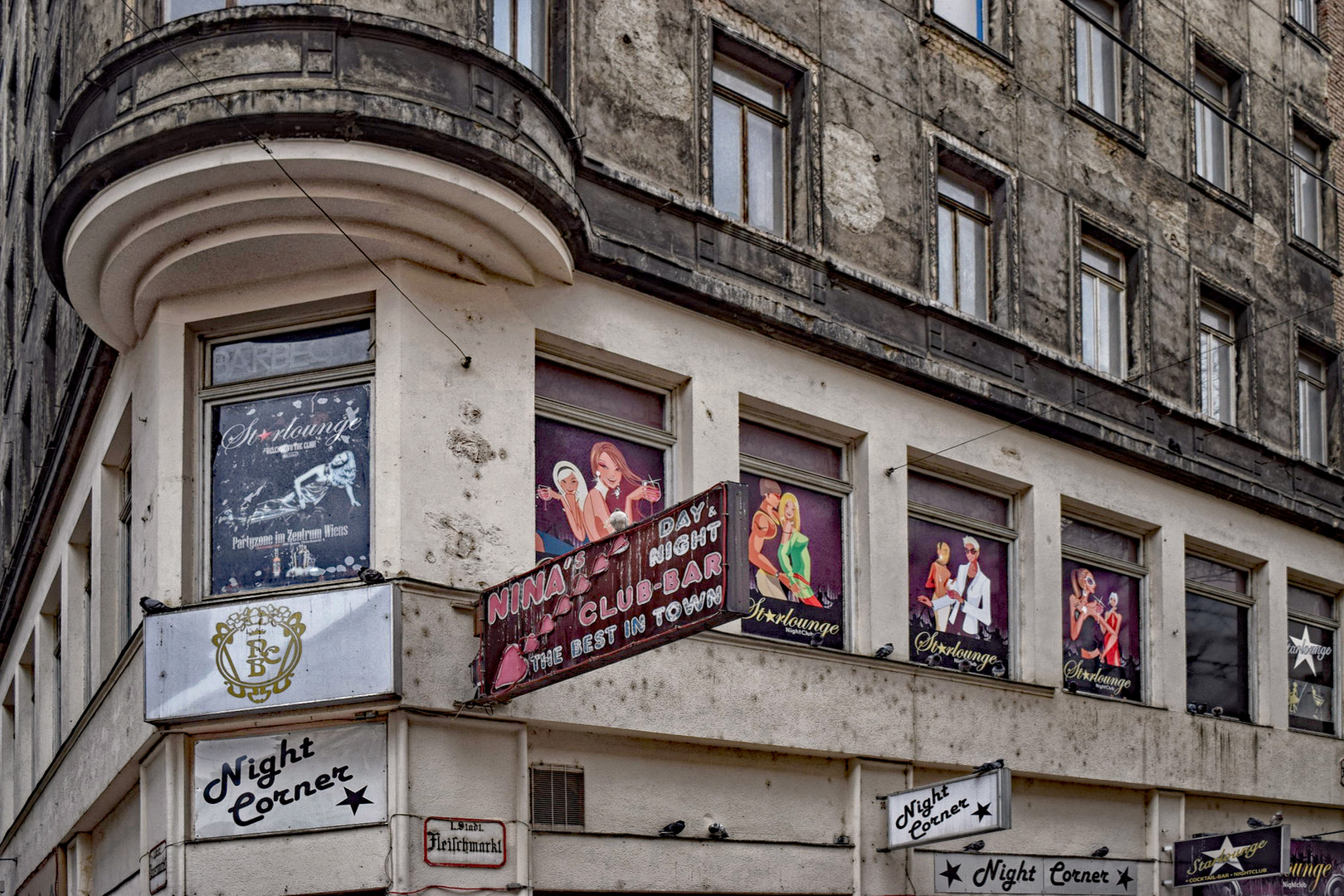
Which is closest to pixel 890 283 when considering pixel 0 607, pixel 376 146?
pixel 376 146

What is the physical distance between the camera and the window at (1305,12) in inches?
1080

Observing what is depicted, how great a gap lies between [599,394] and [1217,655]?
10193mm

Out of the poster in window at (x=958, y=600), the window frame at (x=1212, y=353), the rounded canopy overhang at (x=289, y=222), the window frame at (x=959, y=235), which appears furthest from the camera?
the window frame at (x=1212, y=353)

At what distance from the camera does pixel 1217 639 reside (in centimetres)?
2300

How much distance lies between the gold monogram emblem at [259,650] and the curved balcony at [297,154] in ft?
9.35

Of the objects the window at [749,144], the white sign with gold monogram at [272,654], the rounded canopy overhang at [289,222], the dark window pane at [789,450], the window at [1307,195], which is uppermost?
the window at [1307,195]

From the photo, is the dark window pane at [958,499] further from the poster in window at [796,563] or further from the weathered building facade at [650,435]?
the poster in window at [796,563]

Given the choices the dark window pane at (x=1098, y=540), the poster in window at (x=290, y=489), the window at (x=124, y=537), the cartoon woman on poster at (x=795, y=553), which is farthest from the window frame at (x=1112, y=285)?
the window at (x=124, y=537)

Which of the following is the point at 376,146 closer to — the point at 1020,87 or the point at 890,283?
the point at 890,283

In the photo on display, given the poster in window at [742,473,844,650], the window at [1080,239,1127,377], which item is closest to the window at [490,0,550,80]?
the poster in window at [742,473,844,650]

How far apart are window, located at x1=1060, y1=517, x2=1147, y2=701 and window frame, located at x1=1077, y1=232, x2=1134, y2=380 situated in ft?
6.52

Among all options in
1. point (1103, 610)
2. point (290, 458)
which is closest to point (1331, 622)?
point (1103, 610)

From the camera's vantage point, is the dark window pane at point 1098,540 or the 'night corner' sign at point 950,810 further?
the dark window pane at point 1098,540

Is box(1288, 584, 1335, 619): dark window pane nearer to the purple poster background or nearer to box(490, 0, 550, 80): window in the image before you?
the purple poster background
